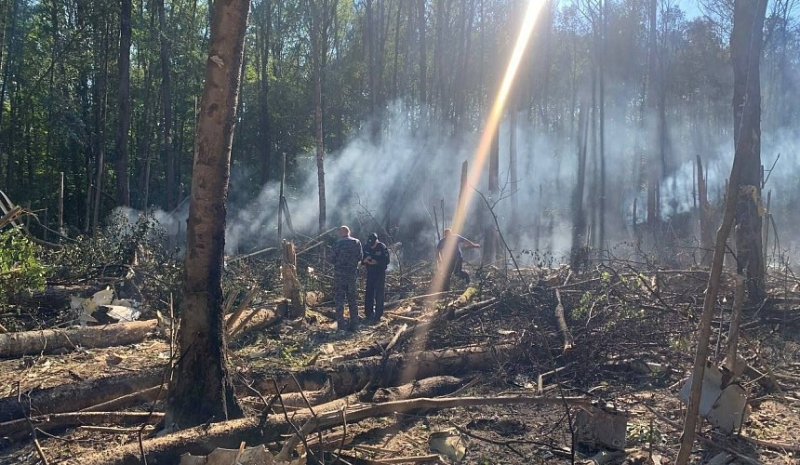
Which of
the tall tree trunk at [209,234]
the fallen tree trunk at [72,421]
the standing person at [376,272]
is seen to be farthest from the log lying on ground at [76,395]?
the standing person at [376,272]

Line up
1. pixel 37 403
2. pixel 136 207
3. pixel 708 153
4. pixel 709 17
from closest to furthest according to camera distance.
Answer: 1. pixel 37 403
2. pixel 136 207
3. pixel 709 17
4. pixel 708 153

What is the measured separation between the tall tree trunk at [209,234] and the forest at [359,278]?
17mm

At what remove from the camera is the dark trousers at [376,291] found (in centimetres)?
1102

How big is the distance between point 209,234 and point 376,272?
6300mm

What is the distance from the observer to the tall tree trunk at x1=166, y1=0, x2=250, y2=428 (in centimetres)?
483

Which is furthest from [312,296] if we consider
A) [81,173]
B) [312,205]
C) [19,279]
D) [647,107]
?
[647,107]

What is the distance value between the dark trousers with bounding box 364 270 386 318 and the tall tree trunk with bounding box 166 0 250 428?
6166 mm

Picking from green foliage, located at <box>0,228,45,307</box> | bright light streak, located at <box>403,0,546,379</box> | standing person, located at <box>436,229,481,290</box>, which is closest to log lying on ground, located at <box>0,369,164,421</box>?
green foliage, located at <box>0,228,45,307</box>

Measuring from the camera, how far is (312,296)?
39.8 feet

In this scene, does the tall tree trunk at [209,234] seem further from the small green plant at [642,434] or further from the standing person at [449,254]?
the standing person at [449,254]

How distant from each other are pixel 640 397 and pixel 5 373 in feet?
22.3

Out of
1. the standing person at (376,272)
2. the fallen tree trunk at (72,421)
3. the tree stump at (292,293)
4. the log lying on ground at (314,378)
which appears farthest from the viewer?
the standing person at (376,272)

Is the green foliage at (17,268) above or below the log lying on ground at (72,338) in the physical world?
above

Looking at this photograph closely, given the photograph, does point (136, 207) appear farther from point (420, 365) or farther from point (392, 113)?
point (420, 365)
